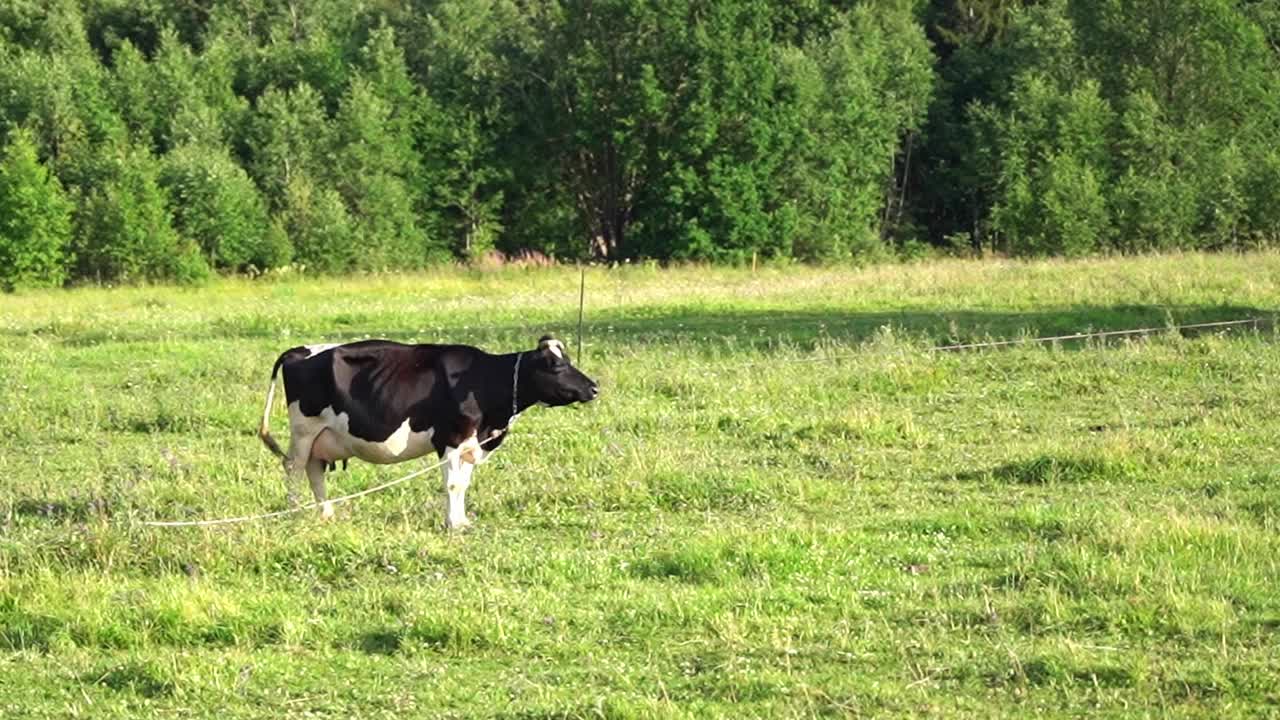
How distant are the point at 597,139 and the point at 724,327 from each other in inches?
1428

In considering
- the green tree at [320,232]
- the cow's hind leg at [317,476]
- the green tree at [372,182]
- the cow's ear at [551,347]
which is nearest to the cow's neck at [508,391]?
the cow's ear at [551,347]

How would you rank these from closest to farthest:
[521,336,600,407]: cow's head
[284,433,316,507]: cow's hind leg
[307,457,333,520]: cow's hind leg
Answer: [284,433,316,507]: cow's hind leg
[307,457,333,520]: cow's hind leg
[521,336,600,407]: cow's head

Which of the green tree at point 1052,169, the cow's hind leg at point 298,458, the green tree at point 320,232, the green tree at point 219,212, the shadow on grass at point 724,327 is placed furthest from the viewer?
the green tree at point 1052,169

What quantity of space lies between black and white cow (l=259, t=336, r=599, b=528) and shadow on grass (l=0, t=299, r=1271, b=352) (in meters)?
12.3

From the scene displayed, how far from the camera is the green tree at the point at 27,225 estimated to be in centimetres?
5684

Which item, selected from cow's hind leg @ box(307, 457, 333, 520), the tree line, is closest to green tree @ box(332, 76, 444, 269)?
the tree line

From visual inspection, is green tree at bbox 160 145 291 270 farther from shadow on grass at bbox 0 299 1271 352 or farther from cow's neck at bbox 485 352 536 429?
cow's neck at bbox 485 352 536 429

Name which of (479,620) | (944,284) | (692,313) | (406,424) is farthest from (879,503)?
(944,284)

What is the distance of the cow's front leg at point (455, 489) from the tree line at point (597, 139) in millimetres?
43899

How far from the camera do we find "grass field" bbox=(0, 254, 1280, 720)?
959 cm

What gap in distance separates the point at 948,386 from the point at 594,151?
48.0 metres

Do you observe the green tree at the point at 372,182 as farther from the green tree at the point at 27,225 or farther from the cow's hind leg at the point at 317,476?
the cow's hind leg at the point at 317,476

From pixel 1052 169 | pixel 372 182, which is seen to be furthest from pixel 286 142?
pixel 1052 169

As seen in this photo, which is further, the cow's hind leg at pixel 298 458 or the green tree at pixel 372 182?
the green tree at pixel 372 182
